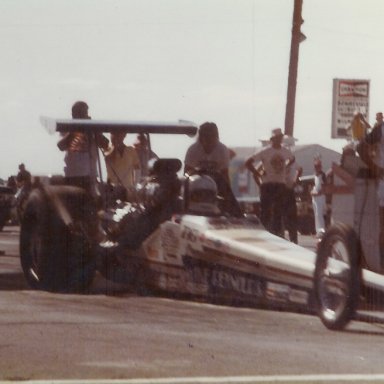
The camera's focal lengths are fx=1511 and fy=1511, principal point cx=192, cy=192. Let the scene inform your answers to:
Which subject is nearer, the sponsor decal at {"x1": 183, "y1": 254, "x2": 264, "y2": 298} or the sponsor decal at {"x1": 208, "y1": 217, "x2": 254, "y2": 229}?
the sponsor decal at {"x1": 183, "y1": 254, "x2": 264, "y2": 298}

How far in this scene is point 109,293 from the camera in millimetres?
12352

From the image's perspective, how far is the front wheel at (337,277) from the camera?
9.23 meters

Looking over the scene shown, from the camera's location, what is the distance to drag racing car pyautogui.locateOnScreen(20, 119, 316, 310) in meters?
10.2

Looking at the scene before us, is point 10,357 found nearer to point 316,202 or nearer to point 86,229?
point 86,229

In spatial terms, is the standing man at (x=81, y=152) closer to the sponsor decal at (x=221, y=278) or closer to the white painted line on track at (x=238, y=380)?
the sponsor decal at (x=221, y=278)

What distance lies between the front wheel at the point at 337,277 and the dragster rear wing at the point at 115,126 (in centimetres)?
378

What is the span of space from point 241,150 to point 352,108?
144 ft

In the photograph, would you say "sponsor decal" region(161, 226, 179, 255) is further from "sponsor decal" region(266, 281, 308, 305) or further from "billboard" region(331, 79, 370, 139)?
"billboard" region(331, 79, 370, 139)

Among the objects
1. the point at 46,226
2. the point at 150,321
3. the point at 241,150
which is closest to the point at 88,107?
the point at 46,226

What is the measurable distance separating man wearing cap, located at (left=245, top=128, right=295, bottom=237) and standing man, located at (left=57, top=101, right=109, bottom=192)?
14.6ft

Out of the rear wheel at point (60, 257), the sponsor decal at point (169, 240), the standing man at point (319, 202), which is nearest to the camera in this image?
the sponsor decal at point (169, 240)

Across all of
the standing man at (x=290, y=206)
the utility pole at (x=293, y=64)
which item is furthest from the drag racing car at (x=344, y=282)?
the utility pole at (x=293, y=64)

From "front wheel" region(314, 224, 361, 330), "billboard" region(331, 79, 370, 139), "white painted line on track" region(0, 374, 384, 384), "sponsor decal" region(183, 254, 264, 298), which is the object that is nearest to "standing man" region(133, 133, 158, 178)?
"sponsor decal" region(183, 254, 264, 298)

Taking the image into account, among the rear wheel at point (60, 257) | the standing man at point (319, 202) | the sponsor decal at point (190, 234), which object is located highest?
the sponsor decal at point (190, 234)
